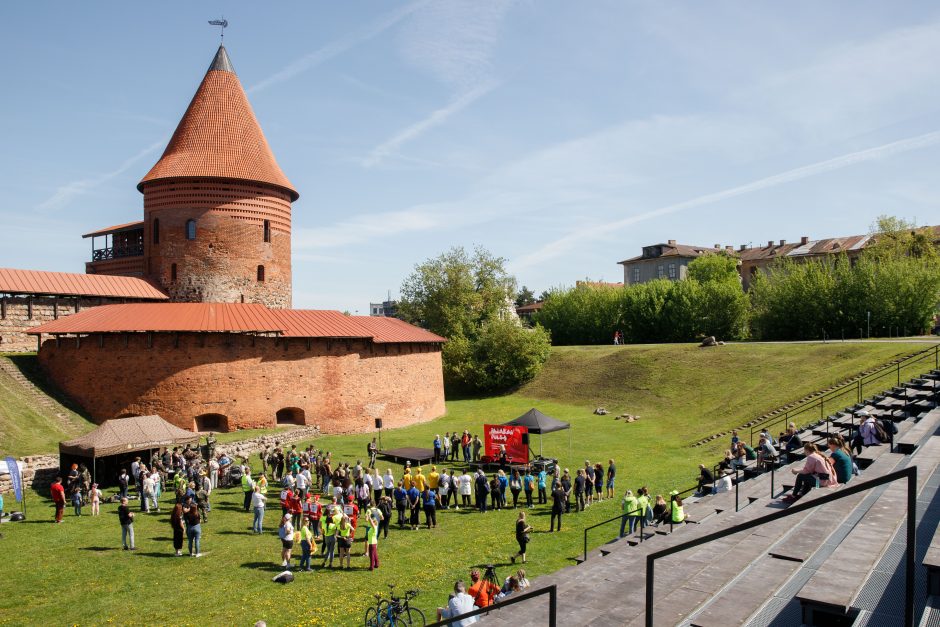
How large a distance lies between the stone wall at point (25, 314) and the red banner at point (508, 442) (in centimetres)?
2220

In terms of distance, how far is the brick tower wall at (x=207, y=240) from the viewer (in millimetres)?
35125

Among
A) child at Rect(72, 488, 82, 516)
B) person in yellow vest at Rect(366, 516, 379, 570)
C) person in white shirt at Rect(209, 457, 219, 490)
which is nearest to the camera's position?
person in yellow vest at Rect(366, 516, 379, 570)

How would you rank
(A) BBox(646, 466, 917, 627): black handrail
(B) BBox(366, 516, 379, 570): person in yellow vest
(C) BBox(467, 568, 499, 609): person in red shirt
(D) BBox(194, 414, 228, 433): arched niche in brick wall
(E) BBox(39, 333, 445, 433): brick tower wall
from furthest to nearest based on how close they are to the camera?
(D) BBox(194, 414, 228, 433): arched niche in brick wall → (E) BBox(39, 333, 445, 433): brick tower wall → (B) BBox(366, 516, 379, 570): person in yellow vest → (C) BBox(467, 568, 499, 609): person in red shirt → (A) BBox(646, 466, 917, 627): black handrail

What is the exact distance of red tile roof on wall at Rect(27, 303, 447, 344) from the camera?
91.0 feet

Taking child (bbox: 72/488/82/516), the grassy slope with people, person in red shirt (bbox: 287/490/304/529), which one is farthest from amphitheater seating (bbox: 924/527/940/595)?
child (bbox: 72/488/82/516)

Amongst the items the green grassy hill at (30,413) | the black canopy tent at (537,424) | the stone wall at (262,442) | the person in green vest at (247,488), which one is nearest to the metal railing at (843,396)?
the black canopy tent at (537,424)

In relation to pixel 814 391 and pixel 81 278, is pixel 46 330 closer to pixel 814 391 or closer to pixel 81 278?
pixel 81 278

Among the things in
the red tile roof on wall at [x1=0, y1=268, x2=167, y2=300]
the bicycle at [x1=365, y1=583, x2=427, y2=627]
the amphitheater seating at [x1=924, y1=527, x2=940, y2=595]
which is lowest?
the bicycle at [x1=365, y1=583, x2=427, y2=627]

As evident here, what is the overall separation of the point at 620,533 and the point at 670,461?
408 inches

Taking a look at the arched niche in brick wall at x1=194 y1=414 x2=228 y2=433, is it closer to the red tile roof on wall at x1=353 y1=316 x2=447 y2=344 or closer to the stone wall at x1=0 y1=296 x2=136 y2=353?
the red tile roof on wall at x1=353 y1=316 x2=447 y2=344

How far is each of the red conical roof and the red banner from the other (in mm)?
21801

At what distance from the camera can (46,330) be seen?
1088 inches

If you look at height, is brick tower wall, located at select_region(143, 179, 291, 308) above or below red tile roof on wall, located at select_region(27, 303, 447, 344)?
above

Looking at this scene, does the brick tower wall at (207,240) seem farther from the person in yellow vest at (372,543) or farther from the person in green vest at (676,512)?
the person in green vest at (676,512)
